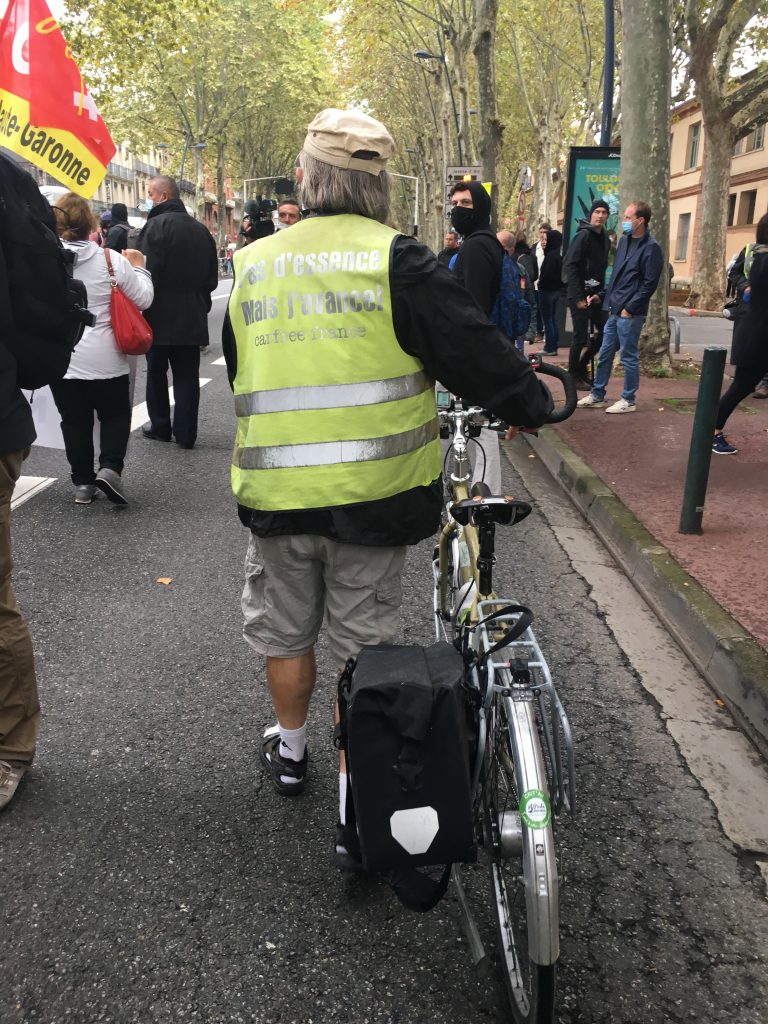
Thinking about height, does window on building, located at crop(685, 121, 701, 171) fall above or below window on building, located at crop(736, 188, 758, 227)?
above

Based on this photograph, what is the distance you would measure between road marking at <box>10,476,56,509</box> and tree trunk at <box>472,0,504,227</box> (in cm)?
1528

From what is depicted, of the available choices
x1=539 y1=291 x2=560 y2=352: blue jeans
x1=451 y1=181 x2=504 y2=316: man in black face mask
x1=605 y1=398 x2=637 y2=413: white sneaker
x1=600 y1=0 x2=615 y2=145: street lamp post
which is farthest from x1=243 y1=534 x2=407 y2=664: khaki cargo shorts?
x1=600 y1=0 x2=615 y2=145: street lamp post

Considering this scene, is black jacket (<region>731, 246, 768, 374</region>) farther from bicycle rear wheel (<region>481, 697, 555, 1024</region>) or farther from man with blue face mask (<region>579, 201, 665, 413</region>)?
bicycle rear wheel (<region>481, 697, 555, 1024</region>)

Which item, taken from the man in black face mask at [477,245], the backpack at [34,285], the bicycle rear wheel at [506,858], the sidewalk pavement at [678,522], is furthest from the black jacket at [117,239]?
the bicycle rear wheel at [506,858]

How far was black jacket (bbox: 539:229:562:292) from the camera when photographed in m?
13.0

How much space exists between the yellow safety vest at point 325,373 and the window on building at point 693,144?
1812 inches

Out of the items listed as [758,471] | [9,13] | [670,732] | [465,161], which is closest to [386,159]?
[670,732]

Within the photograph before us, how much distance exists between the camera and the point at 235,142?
64062mm

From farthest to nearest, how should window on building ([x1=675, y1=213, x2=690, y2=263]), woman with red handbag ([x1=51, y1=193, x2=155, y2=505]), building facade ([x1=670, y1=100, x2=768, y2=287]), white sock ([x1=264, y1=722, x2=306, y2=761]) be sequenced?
window on building ([x1=675, y1=213, x2=690, y2=263])
building facade ([x1=670, y1=100, x2=768, y2=287])
woman with red handbag ([x1=51, y1=193, x2=155, y2=505])
white sock ([x1=264, y1=722, x2=306, y2=761])

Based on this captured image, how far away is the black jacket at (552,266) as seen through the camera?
13041 mm

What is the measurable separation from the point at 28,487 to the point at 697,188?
41.6m

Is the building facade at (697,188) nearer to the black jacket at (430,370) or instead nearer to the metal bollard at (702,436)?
the metal bollard at (702,436)

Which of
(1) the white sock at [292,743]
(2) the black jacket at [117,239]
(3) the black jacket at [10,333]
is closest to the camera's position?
(3) the black jacket at [10,333]

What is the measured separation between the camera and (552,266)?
13047mm
